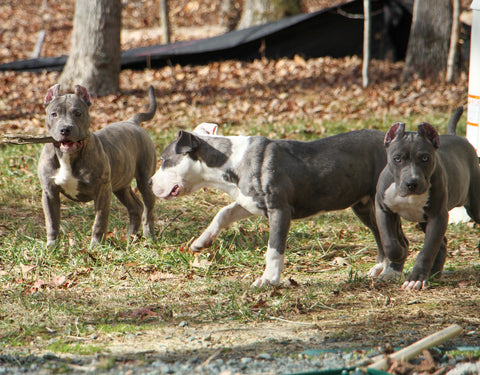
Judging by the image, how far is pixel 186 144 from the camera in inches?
223

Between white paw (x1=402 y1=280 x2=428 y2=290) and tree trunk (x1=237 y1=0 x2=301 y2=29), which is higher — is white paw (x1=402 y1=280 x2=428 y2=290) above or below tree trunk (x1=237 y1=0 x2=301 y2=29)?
below

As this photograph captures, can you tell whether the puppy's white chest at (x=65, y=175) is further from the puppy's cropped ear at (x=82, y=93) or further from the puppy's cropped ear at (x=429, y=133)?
the puppy's cropped ear at (x=429, y=133)

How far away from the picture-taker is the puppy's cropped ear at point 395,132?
5172 mm

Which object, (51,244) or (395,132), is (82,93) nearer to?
(51,244)

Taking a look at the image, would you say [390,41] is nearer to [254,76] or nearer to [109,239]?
[254,76]

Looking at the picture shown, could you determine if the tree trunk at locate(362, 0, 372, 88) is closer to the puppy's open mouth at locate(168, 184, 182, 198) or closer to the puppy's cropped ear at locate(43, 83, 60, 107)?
the puppy's cropped ear at locate(43, 83, 60, 107)

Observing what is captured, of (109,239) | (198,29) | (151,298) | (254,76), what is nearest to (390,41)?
(254,76)

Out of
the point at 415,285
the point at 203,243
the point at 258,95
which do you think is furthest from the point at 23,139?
the point at 258,95

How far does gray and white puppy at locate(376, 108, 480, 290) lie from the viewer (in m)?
5.07

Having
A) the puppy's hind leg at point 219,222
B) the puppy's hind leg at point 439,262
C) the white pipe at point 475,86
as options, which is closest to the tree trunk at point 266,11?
the white pipe at point 475,86

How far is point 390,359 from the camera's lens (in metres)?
3.69

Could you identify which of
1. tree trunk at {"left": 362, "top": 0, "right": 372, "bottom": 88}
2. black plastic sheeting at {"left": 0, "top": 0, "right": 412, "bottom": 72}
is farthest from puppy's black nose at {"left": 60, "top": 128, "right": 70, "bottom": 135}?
black plastic sheeting at {"left": 0, "top": 0, "right": 412, "bottom": 72}

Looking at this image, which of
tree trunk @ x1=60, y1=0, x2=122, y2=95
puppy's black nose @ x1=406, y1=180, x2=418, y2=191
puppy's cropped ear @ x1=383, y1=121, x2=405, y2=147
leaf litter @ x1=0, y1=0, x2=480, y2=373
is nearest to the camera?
leaf litter @ x1=0, y1=0, x2=480, y2=373

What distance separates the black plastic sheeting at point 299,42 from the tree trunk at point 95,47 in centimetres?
178
